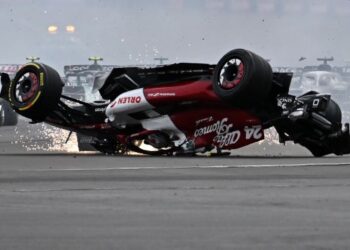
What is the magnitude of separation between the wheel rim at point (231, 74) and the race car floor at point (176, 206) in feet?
5.37

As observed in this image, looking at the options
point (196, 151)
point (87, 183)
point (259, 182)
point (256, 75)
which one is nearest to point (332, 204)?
point (259, 182)

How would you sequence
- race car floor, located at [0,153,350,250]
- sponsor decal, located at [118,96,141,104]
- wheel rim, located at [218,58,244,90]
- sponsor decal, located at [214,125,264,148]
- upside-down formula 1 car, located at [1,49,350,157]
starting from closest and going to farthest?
race car floor, located at [0,153,350,250] → wheel rim, located at [218,58,244,90] → upside-down formula 1 car, located at [1,49,350,157] → sponsor decal, located at [214,125,264,148] → sponsor decal, located at [118,96,141,104]

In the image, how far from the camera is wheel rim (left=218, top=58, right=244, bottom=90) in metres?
13.3

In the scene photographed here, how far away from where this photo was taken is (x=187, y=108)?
46.9 ft

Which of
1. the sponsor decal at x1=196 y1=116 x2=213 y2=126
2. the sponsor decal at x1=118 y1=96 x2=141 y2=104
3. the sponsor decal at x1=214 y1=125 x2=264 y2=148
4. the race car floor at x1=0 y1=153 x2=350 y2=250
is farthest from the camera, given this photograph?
the sponsor decal at x1=118 y1=96 x2=141 y2=104

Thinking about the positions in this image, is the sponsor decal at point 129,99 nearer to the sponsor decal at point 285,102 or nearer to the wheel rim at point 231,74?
the wheel rim at point 231,74

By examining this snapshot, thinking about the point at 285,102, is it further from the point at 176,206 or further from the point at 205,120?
the point at 176,206

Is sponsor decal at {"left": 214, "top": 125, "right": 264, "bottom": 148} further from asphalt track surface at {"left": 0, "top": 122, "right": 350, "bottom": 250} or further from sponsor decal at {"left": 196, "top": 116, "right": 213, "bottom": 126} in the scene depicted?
asphalt track surface at {"left": 0, "top": 122, "right": 350, "bottom": 250}

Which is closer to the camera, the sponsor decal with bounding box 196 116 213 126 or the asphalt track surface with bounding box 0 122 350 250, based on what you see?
the asphalt track surface with bounding box 0 122 350 250

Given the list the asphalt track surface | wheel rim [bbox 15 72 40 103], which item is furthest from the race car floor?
wheel rim [bbox 15 72 40 103]

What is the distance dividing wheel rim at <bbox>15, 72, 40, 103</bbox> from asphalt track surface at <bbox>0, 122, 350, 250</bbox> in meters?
2.76

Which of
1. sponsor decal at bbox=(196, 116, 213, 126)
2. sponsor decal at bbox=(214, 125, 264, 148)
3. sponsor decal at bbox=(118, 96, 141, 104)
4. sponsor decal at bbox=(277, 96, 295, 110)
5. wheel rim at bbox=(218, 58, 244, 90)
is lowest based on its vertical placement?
sponsor decal at bbox=(214, 125, 264, 148)

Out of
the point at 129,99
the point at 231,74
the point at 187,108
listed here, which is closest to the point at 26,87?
the point at 129,99

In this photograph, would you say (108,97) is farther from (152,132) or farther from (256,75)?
(256,75)
